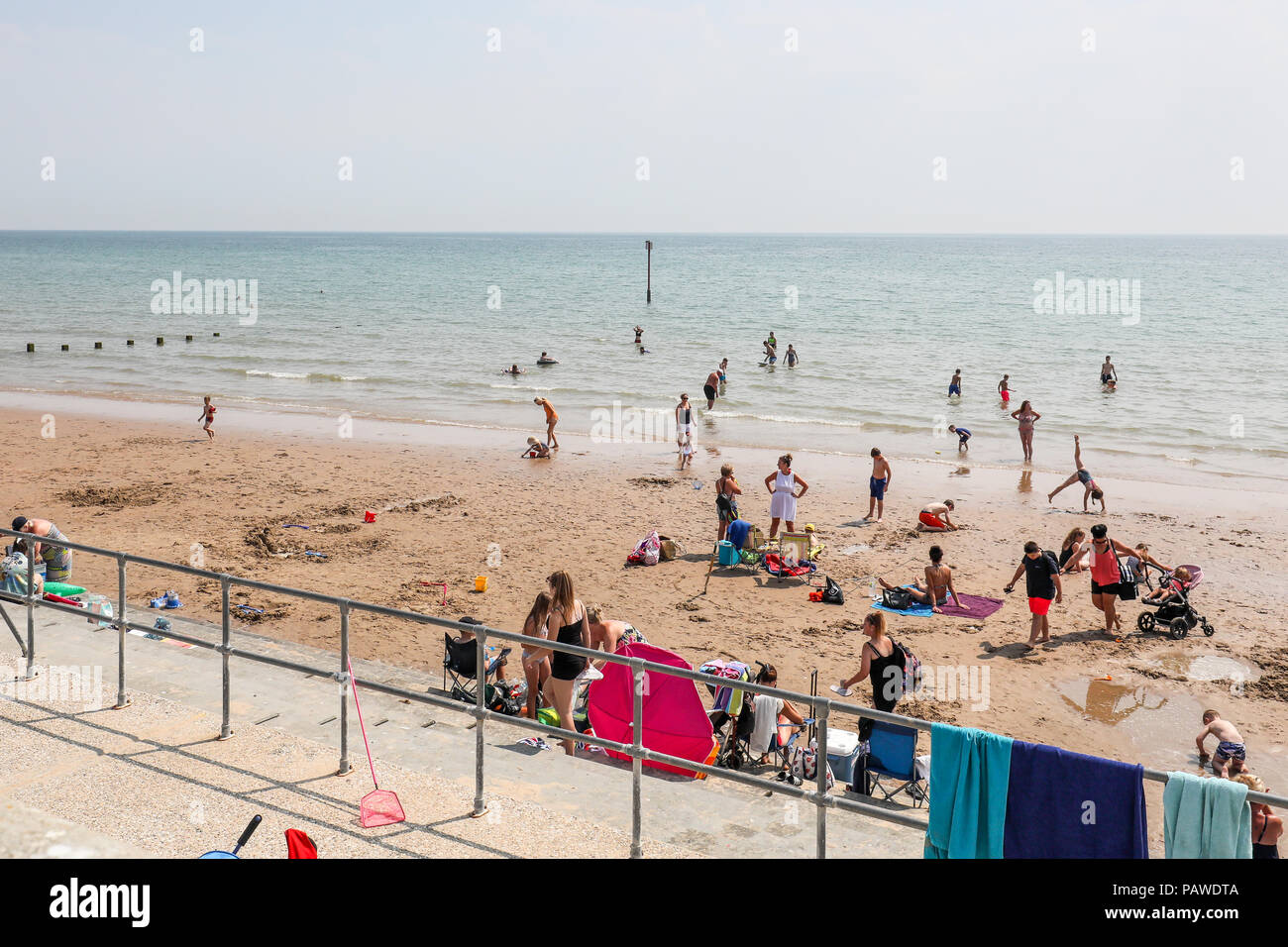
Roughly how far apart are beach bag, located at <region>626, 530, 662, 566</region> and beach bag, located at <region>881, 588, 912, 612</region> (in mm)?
3462

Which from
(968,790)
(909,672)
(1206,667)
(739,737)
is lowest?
(1206,667)

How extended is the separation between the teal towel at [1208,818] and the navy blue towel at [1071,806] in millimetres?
155

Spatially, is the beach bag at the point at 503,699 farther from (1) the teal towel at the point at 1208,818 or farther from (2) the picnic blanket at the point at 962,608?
(1) the teal towel at the point at 1208,818

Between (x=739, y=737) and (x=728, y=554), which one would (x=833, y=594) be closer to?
(x=728, y=554)

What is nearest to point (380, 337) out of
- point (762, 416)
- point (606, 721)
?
point (762, 416)

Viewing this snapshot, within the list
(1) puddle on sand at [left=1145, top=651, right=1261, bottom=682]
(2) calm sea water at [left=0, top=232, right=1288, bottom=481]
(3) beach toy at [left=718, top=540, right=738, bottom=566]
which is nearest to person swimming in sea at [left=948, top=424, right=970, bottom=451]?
(2) calm sea water at [left=0, top=232, right=1288, bottom=481]

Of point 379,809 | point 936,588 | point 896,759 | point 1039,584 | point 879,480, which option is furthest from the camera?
point 879,480

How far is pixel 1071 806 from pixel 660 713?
3.50 metres

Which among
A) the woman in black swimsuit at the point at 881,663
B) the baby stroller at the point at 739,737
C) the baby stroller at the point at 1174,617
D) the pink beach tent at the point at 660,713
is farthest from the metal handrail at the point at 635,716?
the baby stroller at the point at 1174,617

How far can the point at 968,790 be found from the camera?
5316 millimetres

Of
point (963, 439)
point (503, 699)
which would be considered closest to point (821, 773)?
point (503, 699)
